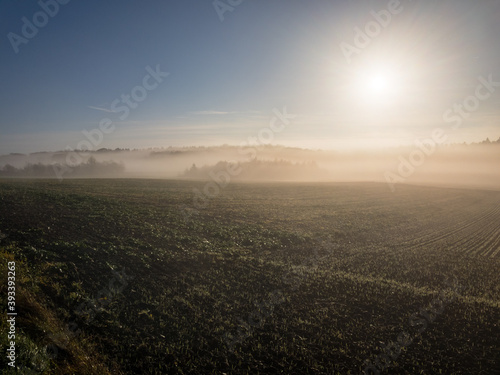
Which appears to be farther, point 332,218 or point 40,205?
point 332,218

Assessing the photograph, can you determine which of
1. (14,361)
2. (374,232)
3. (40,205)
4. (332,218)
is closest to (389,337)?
(14,361)

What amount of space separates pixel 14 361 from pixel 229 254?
17319 millimetres

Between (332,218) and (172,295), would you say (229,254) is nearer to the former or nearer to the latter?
(172,295)

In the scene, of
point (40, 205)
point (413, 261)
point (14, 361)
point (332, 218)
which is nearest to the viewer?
point (14, 361)

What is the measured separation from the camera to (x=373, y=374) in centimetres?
1115

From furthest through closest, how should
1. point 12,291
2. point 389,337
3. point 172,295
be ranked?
point 172,295, point 389,337, point 12,291

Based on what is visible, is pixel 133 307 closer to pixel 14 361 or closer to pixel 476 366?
pixel 14 361

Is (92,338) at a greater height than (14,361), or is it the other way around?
(14,361)

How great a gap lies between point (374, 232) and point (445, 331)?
2454cm

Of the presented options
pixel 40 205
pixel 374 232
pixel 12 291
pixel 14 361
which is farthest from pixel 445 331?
pixel 40 205

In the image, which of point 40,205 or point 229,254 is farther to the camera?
point 40,205

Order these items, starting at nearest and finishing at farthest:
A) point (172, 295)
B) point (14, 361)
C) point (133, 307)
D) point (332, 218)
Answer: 1. point (14, 361)
2. point (133, 307)
3. point (172, 295)
4. point (332, 218)

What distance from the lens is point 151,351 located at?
1147 cm

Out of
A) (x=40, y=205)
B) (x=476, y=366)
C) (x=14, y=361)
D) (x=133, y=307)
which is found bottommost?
(x=476, y=366)
